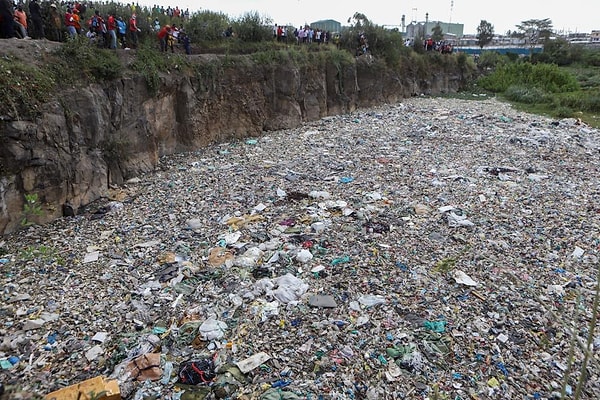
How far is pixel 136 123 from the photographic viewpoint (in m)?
8.86

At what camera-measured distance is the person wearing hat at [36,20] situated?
8.41 metres

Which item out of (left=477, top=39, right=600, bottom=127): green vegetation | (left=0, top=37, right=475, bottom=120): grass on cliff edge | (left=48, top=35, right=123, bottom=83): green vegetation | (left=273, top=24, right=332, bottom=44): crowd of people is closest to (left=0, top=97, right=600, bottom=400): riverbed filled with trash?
(left=0, top=37, right=475, bottom=120): grass on cliff edge

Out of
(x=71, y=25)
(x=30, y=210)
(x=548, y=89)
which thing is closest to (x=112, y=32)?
(x=71, y=25)

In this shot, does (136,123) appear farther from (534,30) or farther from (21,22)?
(534,30)

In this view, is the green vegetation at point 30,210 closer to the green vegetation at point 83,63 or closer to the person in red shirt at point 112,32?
the green vegetation at point 83,63

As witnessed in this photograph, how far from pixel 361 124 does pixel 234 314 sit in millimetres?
10901

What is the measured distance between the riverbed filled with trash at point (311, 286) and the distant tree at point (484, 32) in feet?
147

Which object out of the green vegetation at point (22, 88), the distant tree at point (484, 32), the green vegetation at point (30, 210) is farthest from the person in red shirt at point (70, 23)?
the distant tree at point (484, 32)

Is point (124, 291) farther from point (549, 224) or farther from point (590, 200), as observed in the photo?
point (590, 200)

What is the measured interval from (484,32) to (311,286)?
5215 cm

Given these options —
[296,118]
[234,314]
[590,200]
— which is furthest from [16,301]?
[296,118]

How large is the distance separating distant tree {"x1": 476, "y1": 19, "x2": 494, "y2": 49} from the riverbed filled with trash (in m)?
44.7

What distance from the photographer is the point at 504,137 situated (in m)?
12.0

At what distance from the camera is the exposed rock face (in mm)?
6355
